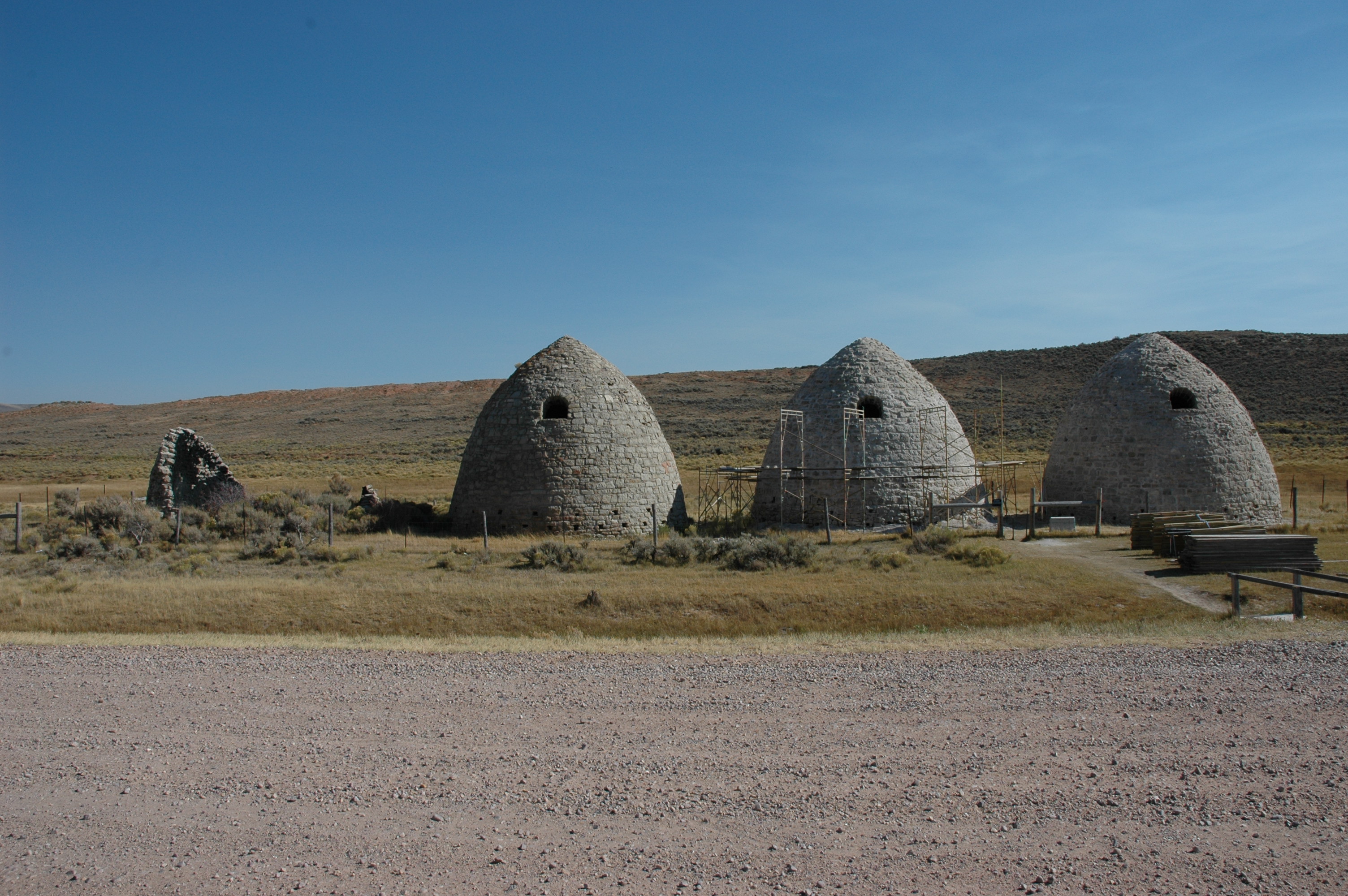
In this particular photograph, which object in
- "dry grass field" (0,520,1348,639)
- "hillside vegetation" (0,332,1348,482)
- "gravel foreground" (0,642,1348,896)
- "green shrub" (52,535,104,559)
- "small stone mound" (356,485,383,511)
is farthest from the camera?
"hillside vegetation" (0,332,1348,482)

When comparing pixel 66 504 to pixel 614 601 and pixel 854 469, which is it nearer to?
pixel 614 601

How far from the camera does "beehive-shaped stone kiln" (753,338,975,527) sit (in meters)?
20.6

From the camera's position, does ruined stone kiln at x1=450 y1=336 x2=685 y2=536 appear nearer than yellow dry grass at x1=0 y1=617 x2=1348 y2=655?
No

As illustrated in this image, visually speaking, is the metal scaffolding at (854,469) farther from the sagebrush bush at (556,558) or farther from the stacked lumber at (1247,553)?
the stacked lumber at (1247,553)

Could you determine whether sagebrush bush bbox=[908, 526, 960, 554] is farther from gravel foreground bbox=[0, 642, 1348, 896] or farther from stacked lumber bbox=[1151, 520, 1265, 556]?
gravel foreground bbox=[0, 642, 1348, 896]

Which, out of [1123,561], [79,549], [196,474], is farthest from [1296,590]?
[196,474]

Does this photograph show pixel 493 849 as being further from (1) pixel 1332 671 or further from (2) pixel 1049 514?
(2) pixel 1049 514

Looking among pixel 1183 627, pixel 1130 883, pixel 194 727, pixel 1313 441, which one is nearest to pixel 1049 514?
pixel 1183 627

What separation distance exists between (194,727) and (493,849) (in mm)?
3837

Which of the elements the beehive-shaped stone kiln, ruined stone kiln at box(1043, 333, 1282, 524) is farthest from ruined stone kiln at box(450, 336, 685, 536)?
ruined stone kiln at box(1043, 333, 1282, 524)

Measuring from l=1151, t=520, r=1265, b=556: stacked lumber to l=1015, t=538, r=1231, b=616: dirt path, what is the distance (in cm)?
28

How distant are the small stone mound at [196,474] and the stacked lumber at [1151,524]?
74.1 feet

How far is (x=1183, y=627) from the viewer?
1144cm

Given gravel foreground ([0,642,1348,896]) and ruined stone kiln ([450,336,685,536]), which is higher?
ruined stone kiln ([450,336,685,536])
